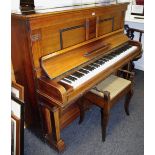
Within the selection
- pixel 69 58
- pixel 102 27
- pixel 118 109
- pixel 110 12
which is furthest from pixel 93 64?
pixel 118 109

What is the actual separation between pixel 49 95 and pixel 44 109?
0.75 feet

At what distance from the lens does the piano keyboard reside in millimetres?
1671

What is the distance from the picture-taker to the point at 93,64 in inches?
77.1

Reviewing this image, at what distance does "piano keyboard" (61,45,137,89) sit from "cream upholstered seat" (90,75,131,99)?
22cm

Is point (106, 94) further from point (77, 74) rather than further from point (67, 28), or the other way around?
point (67, 28)

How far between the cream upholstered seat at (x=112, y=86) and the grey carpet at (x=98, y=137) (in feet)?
1.63

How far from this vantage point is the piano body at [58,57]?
1544mm

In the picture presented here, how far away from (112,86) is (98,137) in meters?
0.57

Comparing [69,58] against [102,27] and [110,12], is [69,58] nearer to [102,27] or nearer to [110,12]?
[102,27]

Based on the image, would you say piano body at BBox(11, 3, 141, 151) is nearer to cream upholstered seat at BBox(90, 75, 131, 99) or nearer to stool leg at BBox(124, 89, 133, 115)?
cream upholstered seat at BBox(90, 75, 131, 99)

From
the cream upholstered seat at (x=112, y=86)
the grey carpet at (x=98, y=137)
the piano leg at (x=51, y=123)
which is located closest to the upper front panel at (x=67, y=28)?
the piano leg at (x=51, y=123)

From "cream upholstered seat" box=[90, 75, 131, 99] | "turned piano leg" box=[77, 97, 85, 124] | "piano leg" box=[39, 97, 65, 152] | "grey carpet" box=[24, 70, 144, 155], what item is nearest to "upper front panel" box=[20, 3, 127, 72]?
"piano leg" box=[39, 97, 65, 152]

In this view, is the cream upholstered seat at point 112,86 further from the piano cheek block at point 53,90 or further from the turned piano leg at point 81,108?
the piano cheek block at point 53,90
